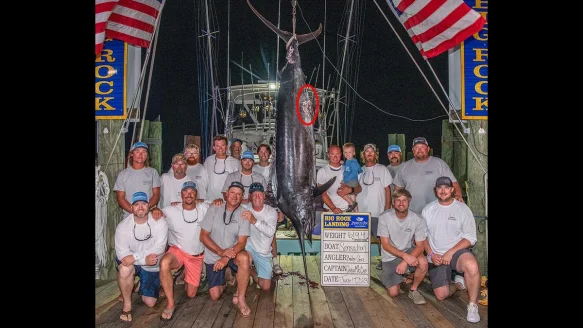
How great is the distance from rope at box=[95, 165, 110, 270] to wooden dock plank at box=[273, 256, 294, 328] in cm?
171

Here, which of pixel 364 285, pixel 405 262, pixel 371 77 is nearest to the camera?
pixel 405 262

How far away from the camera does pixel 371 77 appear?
29.0 metres

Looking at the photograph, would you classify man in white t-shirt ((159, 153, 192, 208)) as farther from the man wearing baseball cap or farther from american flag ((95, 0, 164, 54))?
the man wearing baseball cap

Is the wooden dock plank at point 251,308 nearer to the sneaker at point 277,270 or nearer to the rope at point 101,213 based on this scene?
the sneaker at point 277,270

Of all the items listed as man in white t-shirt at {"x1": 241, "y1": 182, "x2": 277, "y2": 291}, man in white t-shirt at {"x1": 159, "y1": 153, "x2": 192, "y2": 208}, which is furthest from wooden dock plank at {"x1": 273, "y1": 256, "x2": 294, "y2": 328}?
man in white t-shirt at {"x1": 159, "y1": 153, "x2": 192, "y2": 208}

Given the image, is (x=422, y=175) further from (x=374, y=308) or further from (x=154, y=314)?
(x=154, y=314)

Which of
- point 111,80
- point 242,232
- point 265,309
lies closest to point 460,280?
point 265,309

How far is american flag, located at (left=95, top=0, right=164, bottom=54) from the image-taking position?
4.05m

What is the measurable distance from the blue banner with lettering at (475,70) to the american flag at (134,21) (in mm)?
3025

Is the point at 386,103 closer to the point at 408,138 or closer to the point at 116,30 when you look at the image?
the point at 408,138

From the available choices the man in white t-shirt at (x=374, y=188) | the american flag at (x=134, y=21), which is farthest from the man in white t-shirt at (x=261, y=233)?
the american flag at (x=134, y=21)

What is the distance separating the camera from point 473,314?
3197 millimetres

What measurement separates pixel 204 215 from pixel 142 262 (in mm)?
619
